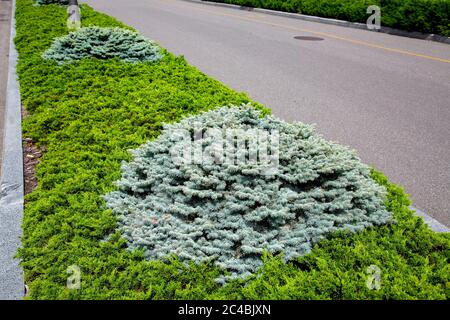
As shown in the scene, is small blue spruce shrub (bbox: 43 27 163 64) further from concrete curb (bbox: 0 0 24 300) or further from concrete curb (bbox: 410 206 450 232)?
concrete curb (bbox: 410 206 450 232)

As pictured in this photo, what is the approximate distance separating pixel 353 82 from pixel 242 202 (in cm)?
612

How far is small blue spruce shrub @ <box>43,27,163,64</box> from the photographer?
812 cm

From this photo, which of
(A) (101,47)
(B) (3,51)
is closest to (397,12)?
(A) (101,47)

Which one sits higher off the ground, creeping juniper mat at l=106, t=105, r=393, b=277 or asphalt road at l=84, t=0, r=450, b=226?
asphalt road at l=84, t=0, r=450, b=226

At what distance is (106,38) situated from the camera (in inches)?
342

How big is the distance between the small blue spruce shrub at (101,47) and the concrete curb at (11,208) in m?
2.45

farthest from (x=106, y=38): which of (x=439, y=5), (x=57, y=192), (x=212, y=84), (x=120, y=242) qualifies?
(x=439, y=5)

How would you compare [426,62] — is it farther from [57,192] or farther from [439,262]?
[57,192]

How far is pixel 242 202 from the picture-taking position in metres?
3.05

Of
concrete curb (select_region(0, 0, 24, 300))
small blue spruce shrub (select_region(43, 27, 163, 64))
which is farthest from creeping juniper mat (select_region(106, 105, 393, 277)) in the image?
small blue spruce shrub (select_region(43, 27, 163, 64))

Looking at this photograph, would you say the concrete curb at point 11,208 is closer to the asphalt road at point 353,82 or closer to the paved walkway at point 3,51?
the paved walkway at point 3,51

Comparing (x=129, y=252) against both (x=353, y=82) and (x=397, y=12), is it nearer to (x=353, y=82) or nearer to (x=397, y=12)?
(x=353, y=82)

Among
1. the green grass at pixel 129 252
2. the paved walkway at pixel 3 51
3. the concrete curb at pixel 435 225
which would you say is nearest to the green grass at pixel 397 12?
the green grass at pixel 129 252

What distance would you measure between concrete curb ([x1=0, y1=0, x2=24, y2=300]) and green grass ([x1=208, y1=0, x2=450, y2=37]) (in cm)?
1225
